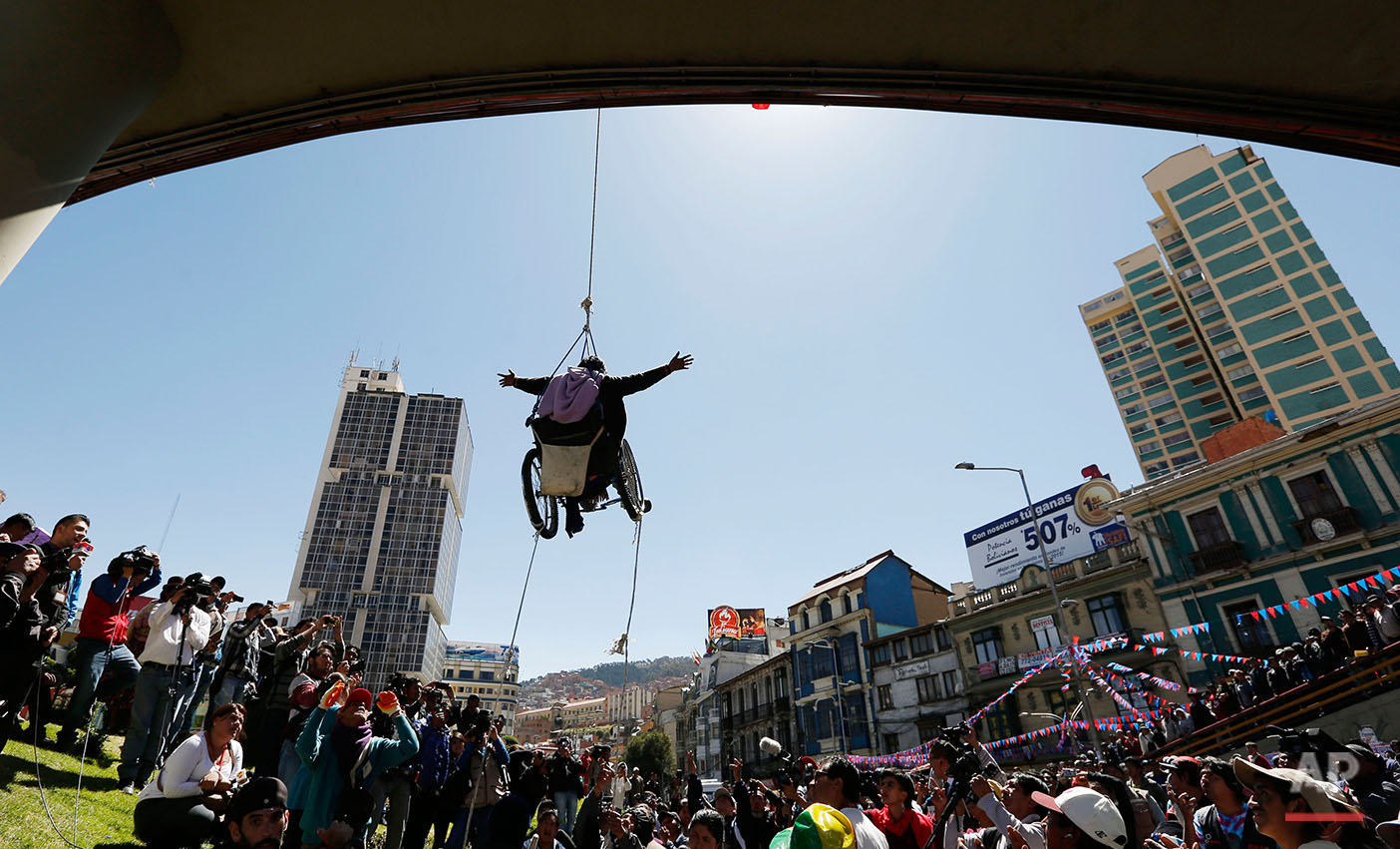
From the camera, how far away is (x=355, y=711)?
515 cm

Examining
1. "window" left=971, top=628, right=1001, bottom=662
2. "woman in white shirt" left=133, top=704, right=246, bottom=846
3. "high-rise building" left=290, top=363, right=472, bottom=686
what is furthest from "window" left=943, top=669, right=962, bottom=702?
"high-rise building" left=290, top=363, right=472, bottom=686

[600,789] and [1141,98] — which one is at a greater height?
[1141,98]

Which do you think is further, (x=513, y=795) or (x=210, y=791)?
(x=513, y=795)

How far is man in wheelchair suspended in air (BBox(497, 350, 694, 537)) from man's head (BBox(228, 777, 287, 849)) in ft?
12.6

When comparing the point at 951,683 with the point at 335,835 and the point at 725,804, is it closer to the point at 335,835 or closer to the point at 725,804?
the point at 725,804

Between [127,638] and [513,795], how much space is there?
182 inches

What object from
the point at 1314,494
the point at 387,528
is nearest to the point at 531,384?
the point at 1314,494

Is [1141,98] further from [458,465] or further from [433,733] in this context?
[458,465]

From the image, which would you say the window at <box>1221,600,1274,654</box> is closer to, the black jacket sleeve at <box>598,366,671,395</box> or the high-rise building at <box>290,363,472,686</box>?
the black jacket sleeve at <box>598,366,671,395</box>

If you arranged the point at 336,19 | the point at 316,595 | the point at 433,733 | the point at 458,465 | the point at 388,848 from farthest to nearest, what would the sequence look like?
the point at 458,465, the point at 316,595, the point at 433,733, the point at 388,848, the point at 336,19

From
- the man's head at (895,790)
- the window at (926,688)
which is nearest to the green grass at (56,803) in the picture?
the man's head at (895,790)

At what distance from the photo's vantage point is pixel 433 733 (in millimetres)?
6930

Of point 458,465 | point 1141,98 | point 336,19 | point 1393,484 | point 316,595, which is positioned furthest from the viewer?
point 458,465

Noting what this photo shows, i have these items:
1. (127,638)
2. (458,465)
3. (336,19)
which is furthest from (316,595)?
(336,19)
